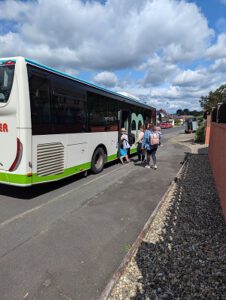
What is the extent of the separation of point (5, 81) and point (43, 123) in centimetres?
114

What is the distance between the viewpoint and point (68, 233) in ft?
12.3

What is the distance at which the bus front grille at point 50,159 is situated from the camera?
4.98 meters

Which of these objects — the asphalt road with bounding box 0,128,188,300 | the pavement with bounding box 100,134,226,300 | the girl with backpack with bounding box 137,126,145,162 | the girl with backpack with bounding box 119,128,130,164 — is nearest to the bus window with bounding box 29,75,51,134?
the asphalt road with bounding box 0,128,188,300

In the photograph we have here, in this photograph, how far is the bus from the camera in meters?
4.59

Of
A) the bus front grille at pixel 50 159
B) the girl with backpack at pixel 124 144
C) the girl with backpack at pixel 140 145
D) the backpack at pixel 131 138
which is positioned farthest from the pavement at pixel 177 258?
the backpack at pixel 131 138

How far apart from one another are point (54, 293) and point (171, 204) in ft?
10.5

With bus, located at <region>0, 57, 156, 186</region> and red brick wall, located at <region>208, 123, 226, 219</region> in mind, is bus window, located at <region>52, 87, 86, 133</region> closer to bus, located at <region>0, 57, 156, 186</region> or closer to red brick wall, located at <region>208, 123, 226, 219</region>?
bus, located at <region>0, 57, 156, 186</region>

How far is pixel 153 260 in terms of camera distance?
2.99 m

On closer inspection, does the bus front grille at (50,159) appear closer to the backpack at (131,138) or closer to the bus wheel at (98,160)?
the bus wheel at (98,160)

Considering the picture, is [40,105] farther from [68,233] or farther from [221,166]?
[221,166]

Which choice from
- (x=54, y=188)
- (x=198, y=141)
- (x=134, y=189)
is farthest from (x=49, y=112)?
(x=198, y=141)

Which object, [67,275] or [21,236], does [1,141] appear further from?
[67,275]

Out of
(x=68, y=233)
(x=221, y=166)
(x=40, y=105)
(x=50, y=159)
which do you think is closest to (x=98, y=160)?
(x=50, y=159)

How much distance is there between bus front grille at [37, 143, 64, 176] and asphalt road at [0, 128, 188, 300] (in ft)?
2.18
